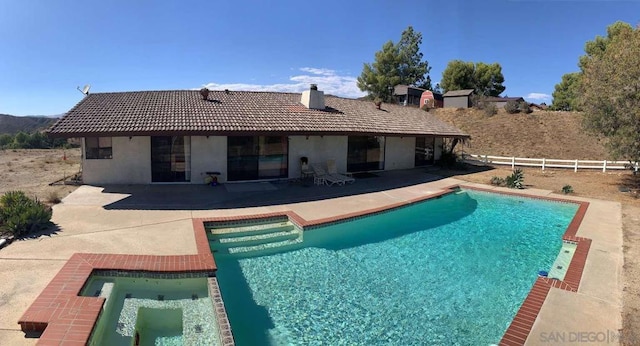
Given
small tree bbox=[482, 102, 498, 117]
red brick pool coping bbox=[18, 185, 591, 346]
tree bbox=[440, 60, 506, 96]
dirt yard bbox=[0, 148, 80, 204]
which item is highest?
tree bbox=[440, 60, 506, 96]

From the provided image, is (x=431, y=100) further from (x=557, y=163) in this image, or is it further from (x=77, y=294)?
(x=77, y=294)

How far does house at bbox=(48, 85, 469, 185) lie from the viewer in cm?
1375

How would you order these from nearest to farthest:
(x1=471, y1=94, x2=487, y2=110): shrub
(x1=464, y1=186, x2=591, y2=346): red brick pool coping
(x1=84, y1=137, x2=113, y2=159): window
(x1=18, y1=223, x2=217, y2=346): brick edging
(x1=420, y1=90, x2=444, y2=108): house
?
(x1=18, y1=223, x2=217, y2=346): brick edging
(x1=464, y1=186, x2=591, y2=346): red brick pool coping
(x1=84, y1=137, x2=113, y2=159): window
(x1=471, y1=94, x2=487, y2=110): shrub
(x1=420, y1=90, x2=444, y2=108): house

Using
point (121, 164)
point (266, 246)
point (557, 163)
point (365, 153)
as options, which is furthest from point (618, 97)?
point (121, 164)

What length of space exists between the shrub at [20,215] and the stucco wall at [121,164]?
A: 4967mm

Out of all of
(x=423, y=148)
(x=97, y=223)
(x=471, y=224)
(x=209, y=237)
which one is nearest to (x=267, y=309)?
(x=209, y=237)

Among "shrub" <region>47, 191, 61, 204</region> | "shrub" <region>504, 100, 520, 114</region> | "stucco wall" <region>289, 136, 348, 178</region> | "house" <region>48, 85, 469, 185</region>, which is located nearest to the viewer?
"shrub" <region>47, 191, 61, 204</region>

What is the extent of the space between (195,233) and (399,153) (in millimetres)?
15090

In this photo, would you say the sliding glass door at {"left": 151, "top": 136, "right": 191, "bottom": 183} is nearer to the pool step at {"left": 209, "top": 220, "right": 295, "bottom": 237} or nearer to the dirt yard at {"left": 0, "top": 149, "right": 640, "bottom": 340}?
the dirt yard at {"left": 0, "top": 149, "right": 640, "bottom": 340}

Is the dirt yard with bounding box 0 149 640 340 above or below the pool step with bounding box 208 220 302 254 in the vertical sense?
above

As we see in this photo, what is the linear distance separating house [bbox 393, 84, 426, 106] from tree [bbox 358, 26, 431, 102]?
5.72ft

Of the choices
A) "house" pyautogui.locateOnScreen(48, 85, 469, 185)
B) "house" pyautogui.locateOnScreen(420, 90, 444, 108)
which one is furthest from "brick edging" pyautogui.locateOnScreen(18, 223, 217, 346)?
"house" pyautogui.locateOnScreen(420, 90, 444, 108)

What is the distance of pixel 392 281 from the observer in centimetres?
795

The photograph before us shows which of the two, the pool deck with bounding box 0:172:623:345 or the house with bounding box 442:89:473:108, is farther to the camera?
the house with bounding box 442:89:473:108
